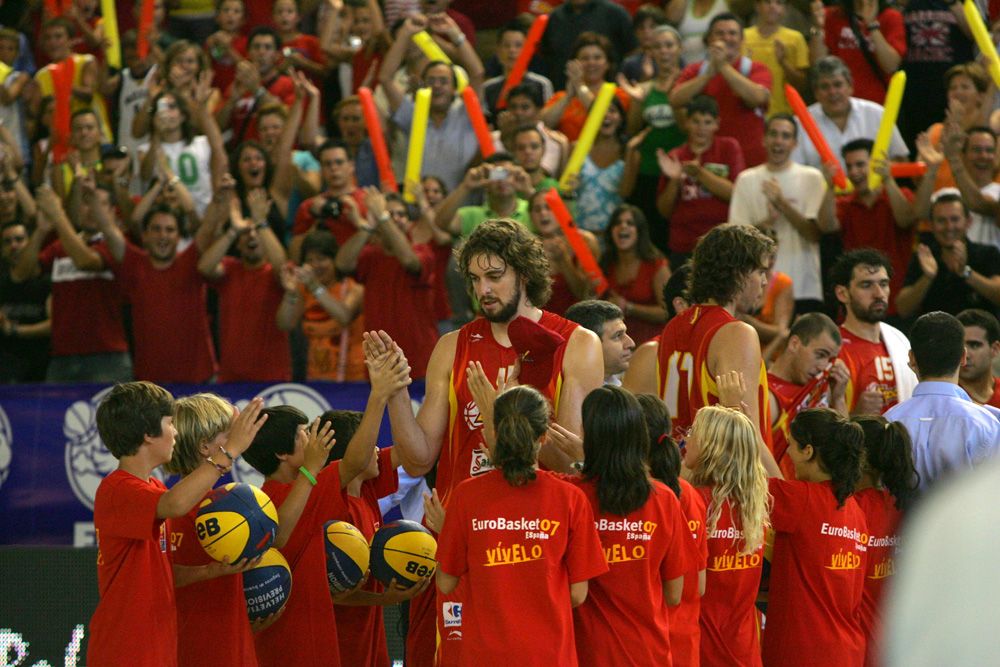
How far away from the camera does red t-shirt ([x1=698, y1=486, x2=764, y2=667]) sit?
577cm

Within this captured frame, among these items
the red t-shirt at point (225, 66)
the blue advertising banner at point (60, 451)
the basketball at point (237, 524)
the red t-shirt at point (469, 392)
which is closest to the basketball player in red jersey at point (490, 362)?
the red t-shirt at point (469, 392)

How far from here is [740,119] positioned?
12781 mm

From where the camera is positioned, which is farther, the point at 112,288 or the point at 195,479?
the point at 112,288

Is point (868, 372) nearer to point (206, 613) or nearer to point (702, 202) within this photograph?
point (206, 613)

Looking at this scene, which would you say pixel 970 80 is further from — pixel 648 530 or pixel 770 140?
pixel 648 530

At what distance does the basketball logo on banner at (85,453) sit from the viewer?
401 inches

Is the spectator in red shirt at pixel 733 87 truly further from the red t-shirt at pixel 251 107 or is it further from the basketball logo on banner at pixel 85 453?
the basketball logo on banner at pixel 85 453

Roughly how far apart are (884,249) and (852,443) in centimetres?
567

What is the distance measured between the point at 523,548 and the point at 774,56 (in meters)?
9.35

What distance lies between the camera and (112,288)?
11.9 metres

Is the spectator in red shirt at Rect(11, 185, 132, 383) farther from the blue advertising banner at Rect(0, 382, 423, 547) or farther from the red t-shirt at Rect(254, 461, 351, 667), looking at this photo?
the red t-shirt at Rect(254, 461, 351, 667)

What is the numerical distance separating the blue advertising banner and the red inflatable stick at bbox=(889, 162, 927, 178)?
16.4 feet

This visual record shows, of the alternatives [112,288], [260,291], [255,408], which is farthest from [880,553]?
[112,288]

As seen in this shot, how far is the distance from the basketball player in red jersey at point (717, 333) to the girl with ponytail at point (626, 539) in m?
1.01
